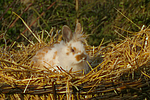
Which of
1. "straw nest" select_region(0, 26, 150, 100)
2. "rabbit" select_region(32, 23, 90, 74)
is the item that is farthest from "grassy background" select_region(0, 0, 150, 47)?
"straw nest" select_region(0, 26, 150, 100)

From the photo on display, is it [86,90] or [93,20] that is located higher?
[93,20]

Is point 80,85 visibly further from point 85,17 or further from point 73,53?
point 85,17

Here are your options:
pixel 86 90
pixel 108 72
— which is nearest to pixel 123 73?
pixel 108 72

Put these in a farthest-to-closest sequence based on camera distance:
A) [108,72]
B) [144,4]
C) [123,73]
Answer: [144,4]
[108,72]
[123,73]

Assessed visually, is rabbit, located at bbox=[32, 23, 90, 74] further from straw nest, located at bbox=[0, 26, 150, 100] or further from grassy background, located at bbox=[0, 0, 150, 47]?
grassy background, located at bbox=[0, 0, 150, 47]

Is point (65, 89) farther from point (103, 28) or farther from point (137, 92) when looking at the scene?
point (103, 28)

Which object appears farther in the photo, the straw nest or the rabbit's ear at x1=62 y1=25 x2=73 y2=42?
the rabbit's ear at x1=62 y1=25 x2=73 y2=42
